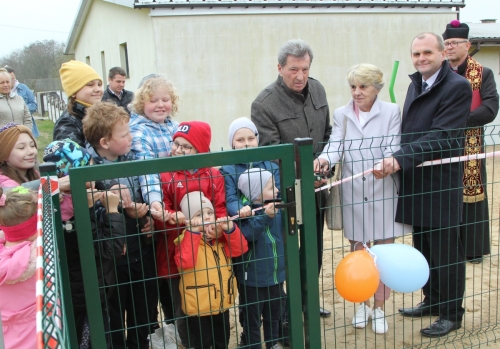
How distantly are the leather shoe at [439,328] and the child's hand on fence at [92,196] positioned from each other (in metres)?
2.36

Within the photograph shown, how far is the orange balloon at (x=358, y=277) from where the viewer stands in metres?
2.62

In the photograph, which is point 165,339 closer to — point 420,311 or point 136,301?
point 136,301

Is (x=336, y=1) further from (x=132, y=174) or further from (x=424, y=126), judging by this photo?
(x=132, y=174)

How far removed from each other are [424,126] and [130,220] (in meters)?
1.90

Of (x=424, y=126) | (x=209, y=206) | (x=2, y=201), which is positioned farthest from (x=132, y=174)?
(x=424, y=126)

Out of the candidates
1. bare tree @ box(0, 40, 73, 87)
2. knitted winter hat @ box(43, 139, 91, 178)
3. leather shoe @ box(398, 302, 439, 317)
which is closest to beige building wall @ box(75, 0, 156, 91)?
leather shoe @ box(398, 302, 439, 317)

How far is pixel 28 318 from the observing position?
239 cm

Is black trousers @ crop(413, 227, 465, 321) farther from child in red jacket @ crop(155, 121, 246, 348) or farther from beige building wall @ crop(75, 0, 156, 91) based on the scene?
beige building wall @ crop(75, 0, 156, 91)

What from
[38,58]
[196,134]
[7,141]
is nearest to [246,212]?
[196,134]

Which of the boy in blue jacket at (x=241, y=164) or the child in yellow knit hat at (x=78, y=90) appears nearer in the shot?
the boy in blue jacket at (x=241, y=164)

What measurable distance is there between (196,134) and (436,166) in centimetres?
148

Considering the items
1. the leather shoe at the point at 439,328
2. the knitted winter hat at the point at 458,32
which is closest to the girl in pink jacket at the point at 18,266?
the leather shoe at the point at 439,328

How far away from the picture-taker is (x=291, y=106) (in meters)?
3.46

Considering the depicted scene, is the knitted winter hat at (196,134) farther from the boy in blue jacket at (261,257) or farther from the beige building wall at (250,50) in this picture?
the beige building wall at (250,50)
